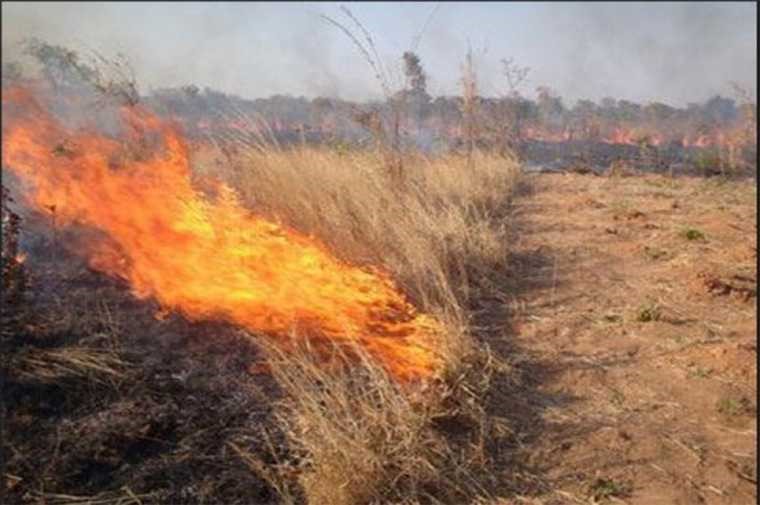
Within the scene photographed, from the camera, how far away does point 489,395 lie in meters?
3.61

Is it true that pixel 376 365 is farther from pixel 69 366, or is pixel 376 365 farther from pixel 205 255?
pixel 205 255

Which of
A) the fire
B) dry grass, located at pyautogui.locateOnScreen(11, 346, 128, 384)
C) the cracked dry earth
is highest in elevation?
the fire

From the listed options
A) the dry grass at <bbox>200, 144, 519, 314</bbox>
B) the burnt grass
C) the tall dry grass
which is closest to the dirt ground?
the burnt grass

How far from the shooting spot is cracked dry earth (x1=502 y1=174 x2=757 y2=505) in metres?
2.99

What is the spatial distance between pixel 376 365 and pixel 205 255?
2.39 meters

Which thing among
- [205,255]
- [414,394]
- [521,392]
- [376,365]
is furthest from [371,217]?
[376,365]

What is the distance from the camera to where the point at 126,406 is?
3.44m

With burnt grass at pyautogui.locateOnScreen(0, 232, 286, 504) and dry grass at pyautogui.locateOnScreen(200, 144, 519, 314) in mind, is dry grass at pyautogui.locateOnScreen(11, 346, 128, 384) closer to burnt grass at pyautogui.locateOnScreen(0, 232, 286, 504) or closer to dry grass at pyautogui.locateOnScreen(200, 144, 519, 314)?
burnt grass at pyautogui.locateOnScreen(0, 232, 286, 504)

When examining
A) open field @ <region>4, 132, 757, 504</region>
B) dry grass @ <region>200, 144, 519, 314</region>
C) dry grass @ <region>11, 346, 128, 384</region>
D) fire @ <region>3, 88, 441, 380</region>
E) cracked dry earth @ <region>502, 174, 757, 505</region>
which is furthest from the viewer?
dry grass @ <region>200, 144, 519, 314</region>

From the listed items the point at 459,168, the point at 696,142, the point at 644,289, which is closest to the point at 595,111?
the point at 696,142

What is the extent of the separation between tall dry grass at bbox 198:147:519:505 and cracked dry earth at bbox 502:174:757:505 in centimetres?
38

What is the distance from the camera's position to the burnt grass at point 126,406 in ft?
9.54

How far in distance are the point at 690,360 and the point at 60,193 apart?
590cm

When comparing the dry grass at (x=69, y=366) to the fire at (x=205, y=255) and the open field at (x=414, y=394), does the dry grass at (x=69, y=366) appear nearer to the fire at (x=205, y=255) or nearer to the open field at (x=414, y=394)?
the open field at (x=414, y=394)
